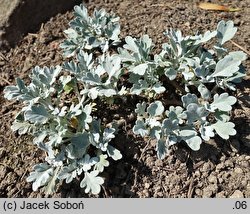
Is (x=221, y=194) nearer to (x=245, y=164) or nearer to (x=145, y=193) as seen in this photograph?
(x=245, y=164)

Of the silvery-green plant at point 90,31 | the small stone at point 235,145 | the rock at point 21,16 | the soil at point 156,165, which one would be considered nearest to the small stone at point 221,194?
the soil at point 156,165

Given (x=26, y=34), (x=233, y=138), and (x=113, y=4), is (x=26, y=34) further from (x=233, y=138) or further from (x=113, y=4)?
(x=233, y=138)

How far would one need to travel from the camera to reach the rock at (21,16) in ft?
10.1

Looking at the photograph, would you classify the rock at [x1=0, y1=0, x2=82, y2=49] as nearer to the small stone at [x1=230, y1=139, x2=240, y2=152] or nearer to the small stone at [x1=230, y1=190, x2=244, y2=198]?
the small stone at [x1=230, y1=139, x2=240, y2=152]

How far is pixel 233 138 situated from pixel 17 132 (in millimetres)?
1221

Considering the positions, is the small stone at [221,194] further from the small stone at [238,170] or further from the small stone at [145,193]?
the small stone at [145,193]

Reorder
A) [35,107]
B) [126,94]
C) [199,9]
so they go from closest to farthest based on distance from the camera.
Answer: [35,107] → [126,94] → [199,9]

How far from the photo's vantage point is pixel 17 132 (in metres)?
2.67

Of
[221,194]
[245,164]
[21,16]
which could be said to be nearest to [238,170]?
[245,164]

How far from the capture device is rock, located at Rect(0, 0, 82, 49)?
308 cm

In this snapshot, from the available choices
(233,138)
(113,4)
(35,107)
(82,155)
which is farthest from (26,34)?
(233,138)

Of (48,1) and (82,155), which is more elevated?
(48,1)

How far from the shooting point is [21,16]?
10.2 feet

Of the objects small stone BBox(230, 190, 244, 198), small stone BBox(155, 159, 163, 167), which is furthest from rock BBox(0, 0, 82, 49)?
small stone BBox(230, 190, 244, 198)
